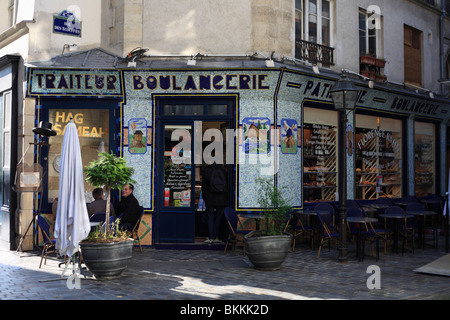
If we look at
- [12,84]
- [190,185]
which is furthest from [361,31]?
[12,84]

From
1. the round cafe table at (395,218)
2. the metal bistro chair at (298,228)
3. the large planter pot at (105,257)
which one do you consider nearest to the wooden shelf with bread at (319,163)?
the metal bistro chair at (298,228)

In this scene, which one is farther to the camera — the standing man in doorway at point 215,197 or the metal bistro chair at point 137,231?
the standing man in doorway at point 215,197

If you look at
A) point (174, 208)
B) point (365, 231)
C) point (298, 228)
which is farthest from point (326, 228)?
point (174, 208)

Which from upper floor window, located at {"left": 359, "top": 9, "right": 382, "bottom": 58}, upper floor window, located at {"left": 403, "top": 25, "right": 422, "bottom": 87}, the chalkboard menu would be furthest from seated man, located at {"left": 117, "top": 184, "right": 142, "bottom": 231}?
upper floor window, located at {"left": 403, "top": 25, "right": 422, "bottom": 87}

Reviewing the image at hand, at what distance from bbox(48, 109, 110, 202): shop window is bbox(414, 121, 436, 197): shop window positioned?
9.61 meters

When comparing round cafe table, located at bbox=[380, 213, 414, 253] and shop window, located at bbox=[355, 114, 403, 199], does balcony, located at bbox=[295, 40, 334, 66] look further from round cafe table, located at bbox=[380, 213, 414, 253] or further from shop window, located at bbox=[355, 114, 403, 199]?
round cafe table, located at bbox=[380, 213, 414, 253]

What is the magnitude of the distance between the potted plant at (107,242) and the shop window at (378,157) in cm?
740

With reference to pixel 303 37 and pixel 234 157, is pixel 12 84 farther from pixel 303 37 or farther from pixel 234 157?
pixel 303 37

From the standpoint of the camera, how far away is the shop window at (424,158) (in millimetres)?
15141

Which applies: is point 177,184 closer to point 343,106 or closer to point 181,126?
point 181,126

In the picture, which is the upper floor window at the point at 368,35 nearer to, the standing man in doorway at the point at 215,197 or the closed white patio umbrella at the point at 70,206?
the standing man in doorway at the point at 215,197

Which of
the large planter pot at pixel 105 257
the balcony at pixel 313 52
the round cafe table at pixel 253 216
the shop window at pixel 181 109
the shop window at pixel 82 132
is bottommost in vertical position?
the large planter pot at pixel 105 257

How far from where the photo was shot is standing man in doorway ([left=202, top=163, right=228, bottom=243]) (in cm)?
1029

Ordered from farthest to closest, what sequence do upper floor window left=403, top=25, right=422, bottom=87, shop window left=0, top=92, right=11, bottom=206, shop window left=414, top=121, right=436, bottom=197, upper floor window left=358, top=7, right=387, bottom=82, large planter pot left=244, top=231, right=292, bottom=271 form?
shop window left=414, top=121, right=436, bottom=197
upper floor window left=403, top=25, right=422, bottom=87
upper floor window left=358, top=7, right=387, bottom=82
shop window left=0, top=92, right=11, bottom=206
large planter pot left=244, top=231, right=292, bottom=271
